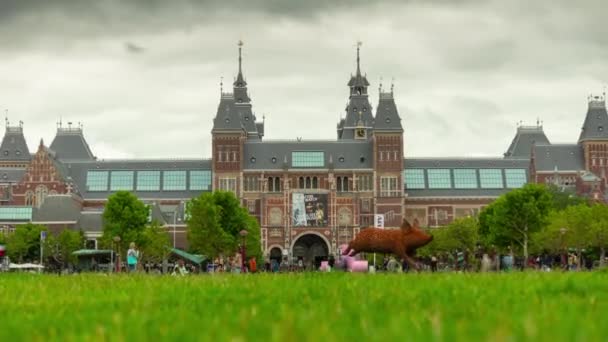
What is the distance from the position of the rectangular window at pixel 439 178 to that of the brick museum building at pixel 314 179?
128 mm

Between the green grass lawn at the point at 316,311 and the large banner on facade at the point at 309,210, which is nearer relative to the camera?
the green grass lawn at the point at 316,311

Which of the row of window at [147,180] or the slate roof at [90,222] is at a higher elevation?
the row of window at [147,180]

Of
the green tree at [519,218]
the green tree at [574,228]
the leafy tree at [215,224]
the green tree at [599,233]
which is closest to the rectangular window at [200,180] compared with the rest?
the leafy tree at [215,224]

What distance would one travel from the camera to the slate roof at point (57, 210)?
14289 cm

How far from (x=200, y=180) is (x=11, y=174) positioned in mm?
24381

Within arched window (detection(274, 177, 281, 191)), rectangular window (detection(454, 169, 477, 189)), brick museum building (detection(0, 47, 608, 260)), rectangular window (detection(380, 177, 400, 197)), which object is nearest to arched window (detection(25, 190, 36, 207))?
brick museum building (detection(0, 47, 608, 260))

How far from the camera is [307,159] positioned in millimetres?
156375

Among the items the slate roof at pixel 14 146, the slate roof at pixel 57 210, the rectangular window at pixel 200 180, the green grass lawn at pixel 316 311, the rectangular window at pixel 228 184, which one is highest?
the slate roof at pixel 14 146

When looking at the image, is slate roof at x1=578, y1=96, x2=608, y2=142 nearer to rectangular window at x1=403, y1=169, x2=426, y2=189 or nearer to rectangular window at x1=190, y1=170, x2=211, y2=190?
rectangular window at x1=403, y1=169, x2=426, y2=189

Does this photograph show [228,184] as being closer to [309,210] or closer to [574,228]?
[309,210]

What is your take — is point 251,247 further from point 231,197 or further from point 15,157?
point 15,157

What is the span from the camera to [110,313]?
47.9 feet

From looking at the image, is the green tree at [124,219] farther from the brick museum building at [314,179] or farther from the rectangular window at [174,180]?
the rectangular window at [174,180]

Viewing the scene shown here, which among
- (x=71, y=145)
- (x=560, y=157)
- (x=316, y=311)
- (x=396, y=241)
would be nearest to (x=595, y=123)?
(x=560, y=157)
